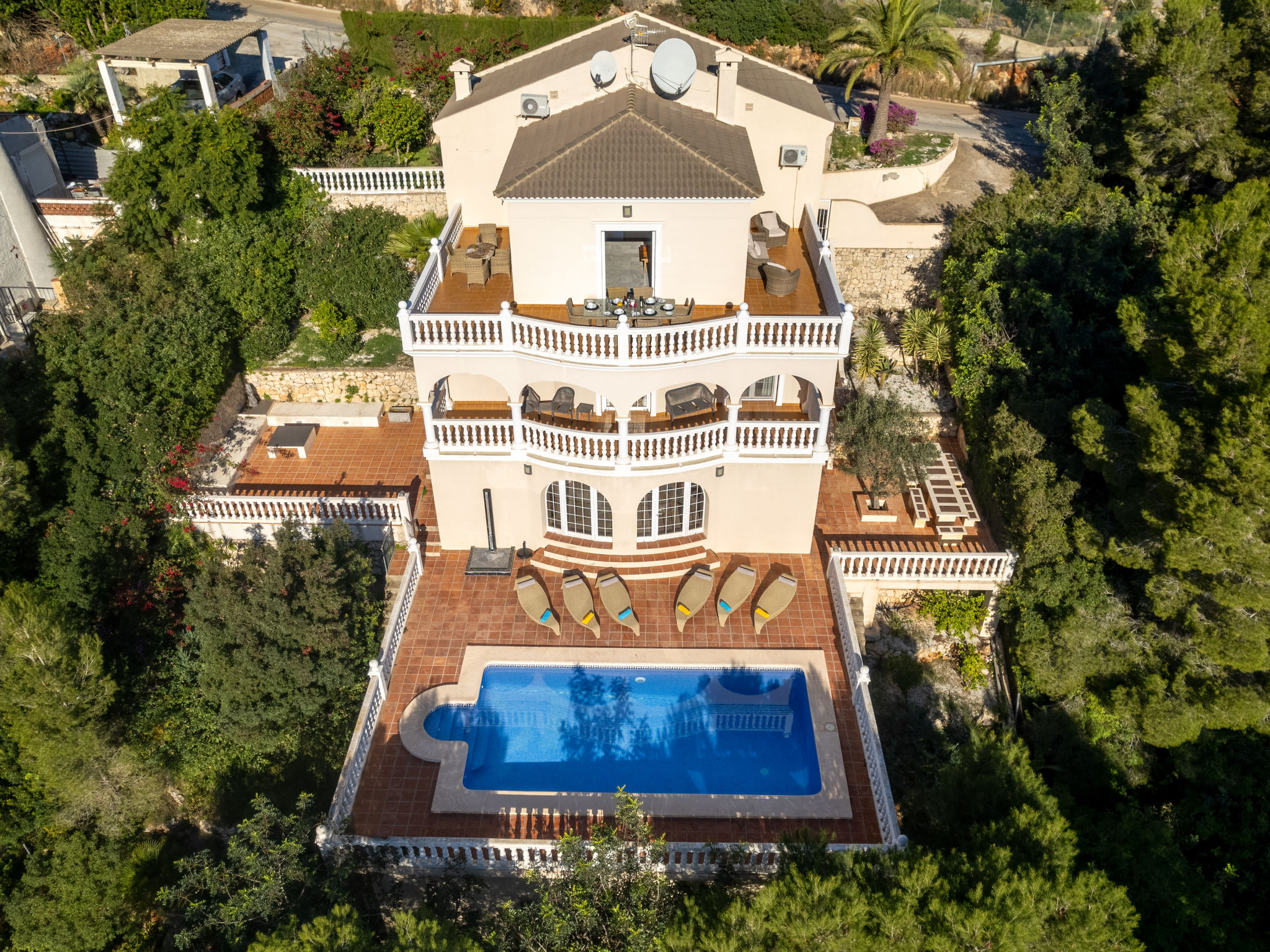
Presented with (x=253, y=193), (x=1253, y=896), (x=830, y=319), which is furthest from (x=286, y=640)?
(x=1253, y=896)

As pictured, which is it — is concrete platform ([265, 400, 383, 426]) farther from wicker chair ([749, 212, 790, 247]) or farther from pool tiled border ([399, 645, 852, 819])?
wicker chair ([749, 212, 790, 247])

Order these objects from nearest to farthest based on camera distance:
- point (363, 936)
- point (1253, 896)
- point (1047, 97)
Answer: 1. point (363, 936)
2. point (1253, 896)
3. point (1047, 97)

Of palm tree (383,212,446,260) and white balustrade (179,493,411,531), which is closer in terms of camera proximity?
white balustrade (179,493,411,531)

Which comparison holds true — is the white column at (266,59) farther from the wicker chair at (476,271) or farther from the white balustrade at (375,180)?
the wicker chair at (476,271)

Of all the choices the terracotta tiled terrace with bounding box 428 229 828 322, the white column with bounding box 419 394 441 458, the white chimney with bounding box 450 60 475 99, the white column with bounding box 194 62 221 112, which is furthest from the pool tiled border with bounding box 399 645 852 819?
the white column with bounding box 194 62 221 112

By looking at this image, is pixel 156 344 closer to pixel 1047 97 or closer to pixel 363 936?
pixel 363 936

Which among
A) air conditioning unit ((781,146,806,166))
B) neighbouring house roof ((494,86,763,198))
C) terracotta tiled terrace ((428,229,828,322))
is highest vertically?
neighbouring house roof ((494,86,763,198))
